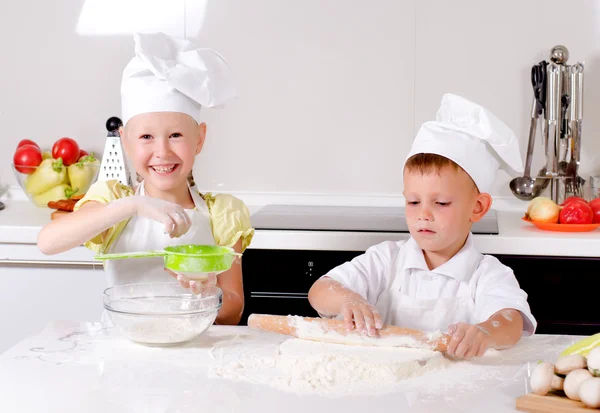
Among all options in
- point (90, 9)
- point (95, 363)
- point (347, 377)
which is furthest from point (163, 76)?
point (90, 9)

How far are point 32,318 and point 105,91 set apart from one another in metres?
0.81

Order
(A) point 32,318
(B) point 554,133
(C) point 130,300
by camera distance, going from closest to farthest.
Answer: (C) point 130,300 → (A) point 32,318 → (B) point 554,133

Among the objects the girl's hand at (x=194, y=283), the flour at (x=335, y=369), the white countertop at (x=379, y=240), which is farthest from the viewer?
the white countertop at (x=379, y=240)

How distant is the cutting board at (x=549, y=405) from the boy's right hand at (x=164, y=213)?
60 centimetres

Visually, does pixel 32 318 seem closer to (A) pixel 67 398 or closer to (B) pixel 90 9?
(B) pixel 90 9

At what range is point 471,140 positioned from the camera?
150 cm

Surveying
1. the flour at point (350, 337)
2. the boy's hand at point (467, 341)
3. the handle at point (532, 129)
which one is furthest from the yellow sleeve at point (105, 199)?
the handle at point (532, 129)

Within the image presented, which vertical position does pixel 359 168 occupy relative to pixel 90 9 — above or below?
below

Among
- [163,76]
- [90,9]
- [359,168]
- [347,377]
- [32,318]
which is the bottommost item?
[32,318]

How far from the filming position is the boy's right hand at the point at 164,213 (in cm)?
133

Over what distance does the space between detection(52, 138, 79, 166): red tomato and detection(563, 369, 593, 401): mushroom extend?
1.86 m

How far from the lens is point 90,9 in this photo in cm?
263

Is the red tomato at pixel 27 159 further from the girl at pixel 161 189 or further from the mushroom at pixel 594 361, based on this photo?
the mushroom at pixel 594 361

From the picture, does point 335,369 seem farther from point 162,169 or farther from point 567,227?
point 567,227
